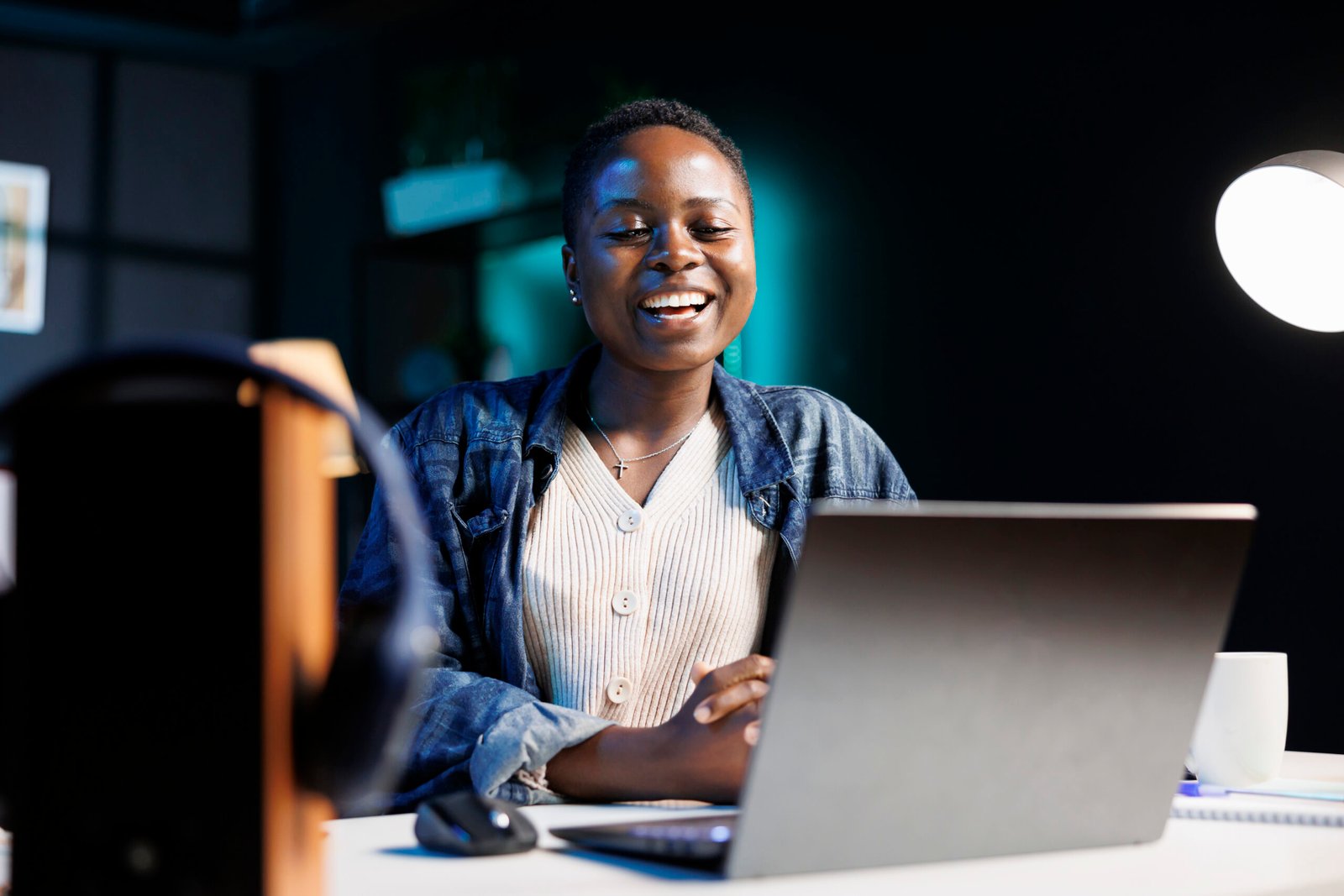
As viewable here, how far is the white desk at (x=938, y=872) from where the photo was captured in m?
0.70

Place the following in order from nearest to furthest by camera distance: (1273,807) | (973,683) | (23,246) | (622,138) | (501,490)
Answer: (973,683)
(1273,807)
(501,490)
(622,138)
(23,246)

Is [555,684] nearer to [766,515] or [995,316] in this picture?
[766,515]

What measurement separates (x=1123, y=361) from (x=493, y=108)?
2.32m

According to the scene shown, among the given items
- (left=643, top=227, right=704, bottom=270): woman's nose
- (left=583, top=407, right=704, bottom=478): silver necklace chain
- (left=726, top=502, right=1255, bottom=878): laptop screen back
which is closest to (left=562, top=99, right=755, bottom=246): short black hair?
(left=643, top=227, right=704, bottom=270): woman's nose

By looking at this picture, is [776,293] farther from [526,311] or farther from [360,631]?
[360,631]

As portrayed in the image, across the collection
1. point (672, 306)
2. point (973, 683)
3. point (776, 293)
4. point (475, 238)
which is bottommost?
point (973, 683)

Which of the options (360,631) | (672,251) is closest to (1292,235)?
(672,251)

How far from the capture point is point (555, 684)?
1.57 metres

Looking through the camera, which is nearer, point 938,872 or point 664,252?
point 938,872

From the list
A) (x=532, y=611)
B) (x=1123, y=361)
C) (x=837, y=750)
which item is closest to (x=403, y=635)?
(x=837, y=750)

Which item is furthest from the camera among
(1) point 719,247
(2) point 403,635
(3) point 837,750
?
(1) point 719,247

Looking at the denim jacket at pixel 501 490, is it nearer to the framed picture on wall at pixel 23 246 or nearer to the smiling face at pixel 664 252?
the smiling face at pixel 664 252

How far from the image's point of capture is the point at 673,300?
1.64 metres

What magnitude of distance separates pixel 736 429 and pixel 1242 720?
2.48 ft
